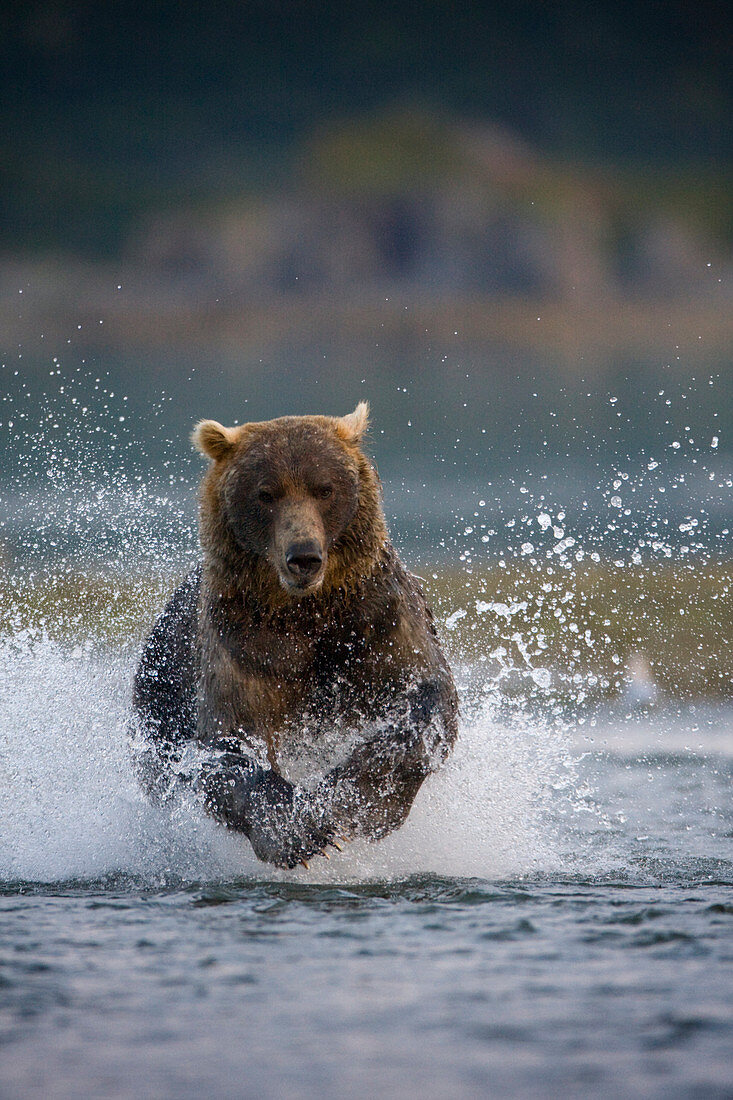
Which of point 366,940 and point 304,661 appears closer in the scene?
point 366,940

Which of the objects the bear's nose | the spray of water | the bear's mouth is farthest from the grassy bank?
the bear's nose

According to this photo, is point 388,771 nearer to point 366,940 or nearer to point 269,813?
point 269,813

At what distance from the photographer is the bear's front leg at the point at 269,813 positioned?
556 cm

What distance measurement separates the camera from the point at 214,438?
6070 mm

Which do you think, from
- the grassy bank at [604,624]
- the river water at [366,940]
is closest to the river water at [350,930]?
the river water at [366,940]

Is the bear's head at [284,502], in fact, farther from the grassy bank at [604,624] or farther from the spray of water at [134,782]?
the grassy bank at [604,624]

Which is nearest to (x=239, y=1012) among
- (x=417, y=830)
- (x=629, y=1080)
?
(x=629, y=1080)

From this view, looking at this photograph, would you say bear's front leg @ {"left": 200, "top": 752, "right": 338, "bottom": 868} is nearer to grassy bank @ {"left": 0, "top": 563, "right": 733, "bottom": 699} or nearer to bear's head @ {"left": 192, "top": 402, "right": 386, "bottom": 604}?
bear's head @ {"left": 192, "top": 402, "right": 386, "bottom": 604}

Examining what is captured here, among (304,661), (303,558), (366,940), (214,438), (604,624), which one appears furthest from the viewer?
(604,624)

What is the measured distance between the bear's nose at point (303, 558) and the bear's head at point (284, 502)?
65 millimetres

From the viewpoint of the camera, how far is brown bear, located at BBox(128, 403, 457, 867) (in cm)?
570

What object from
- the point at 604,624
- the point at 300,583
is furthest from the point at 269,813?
the point at 604,624

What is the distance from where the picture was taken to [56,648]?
8.66 metres

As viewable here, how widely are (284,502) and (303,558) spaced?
0.42m
